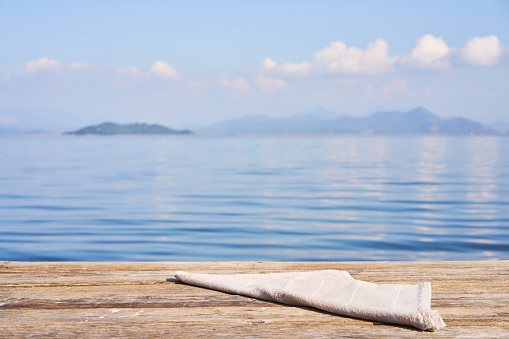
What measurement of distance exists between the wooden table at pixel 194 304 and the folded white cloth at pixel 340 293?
0.13 ft

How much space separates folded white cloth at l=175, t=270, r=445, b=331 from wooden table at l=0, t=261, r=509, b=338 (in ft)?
0.13

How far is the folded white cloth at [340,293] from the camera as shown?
2.10m

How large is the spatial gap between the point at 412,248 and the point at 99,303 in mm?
7142

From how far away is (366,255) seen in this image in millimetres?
8047

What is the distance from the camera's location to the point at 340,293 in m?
2.40

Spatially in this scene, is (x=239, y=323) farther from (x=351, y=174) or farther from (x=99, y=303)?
(x=351, y=174)

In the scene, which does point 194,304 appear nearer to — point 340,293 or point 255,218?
point 340,293

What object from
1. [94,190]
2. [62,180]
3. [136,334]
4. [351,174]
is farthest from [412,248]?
[62,180]

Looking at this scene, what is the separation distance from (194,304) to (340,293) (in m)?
0.68

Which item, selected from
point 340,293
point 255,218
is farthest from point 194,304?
point 255,218

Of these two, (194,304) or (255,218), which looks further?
(255,218)

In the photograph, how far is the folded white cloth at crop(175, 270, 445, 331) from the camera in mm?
2104

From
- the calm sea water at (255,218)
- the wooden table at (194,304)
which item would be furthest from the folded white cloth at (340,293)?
the calm sea water at (255,218)

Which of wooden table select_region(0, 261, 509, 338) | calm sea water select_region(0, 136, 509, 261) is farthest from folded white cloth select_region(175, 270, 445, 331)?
calm sea water select_region(0, 136, 509, 261)
